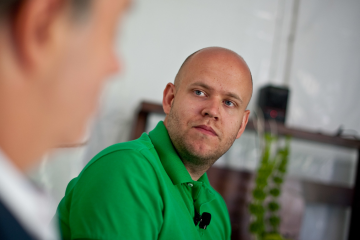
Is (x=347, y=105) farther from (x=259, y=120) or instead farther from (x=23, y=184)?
(x=23, y=184)

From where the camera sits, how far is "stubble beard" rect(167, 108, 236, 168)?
38.1 inches

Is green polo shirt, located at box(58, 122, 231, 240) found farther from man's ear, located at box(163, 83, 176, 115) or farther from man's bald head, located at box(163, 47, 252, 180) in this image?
man's ear, located at box(163, 83, 176, 115)

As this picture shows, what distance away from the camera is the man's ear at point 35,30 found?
20 cm

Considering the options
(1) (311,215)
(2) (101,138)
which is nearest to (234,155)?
(1) (311,215)

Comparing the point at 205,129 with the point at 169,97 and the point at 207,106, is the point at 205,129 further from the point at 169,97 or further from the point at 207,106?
the point at 169,97

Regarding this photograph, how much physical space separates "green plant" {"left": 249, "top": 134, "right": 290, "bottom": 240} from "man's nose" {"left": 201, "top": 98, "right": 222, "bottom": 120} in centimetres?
111

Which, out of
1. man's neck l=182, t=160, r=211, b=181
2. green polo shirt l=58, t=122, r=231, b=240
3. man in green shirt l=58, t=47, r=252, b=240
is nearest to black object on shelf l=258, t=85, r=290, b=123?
man in green shirt l=58, t=47, r=252, b=240

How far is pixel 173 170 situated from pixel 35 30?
727 millimetres

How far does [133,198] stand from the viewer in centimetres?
67

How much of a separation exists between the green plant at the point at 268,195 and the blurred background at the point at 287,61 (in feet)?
0.95

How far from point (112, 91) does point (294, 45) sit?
144 cm

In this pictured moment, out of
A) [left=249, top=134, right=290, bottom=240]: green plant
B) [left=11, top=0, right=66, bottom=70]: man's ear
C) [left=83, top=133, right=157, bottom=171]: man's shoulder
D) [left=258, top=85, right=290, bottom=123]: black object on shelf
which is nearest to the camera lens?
[left=11, top=0, right=66, bottom=70]: man's ear

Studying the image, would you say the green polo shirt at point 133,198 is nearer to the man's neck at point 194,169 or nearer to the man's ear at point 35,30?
the man's neck at point 194,169

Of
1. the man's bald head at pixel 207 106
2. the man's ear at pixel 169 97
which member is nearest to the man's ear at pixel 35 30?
the man's bald head at pixel 207 106
